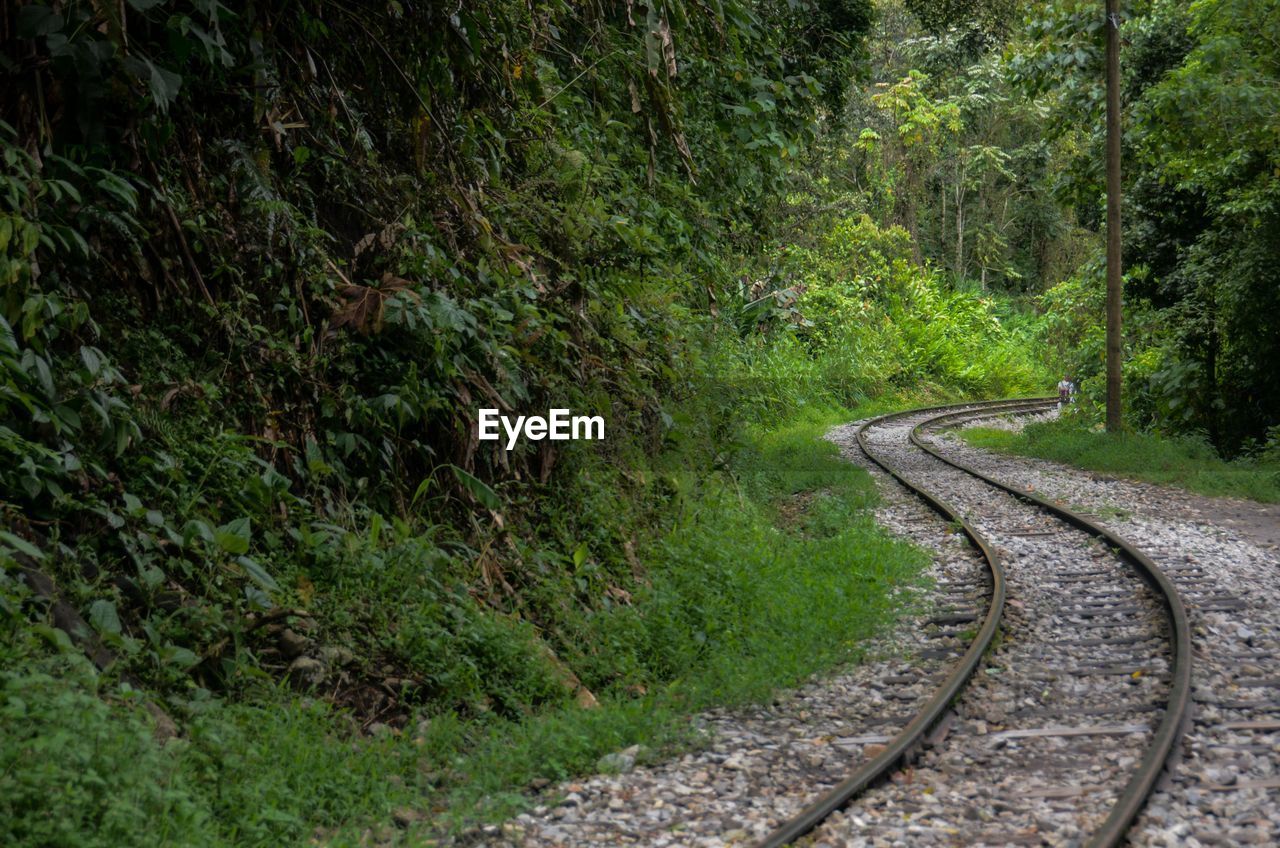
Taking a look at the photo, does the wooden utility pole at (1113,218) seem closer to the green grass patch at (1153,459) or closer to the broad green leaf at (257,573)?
the green grass patch at (1153,459)

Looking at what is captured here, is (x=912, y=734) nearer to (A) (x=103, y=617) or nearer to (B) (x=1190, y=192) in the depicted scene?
(A) (x=103, y=617)

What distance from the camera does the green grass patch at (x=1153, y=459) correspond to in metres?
15.5

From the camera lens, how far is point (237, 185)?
21.9 feet

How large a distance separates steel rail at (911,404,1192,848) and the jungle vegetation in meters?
2.05

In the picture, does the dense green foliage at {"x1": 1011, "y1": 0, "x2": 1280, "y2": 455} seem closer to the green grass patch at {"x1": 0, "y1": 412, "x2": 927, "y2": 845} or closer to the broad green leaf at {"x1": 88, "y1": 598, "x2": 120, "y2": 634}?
the green grass patch at {"x1": 0, "y1": 412, "x2": 927, "y2": 845}

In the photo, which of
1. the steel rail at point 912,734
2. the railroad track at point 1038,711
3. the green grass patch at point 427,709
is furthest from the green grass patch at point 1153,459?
the green grass patch at point 427,709

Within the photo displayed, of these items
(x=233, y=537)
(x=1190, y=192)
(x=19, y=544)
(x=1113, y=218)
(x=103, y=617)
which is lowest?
(x=103, y=617)

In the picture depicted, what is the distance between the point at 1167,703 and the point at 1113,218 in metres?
15.6

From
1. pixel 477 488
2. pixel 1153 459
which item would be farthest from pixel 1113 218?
pixel 477 488

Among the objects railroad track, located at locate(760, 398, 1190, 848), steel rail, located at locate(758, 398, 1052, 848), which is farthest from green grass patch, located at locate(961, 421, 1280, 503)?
steel rail, located at locate(758, 398, 1052, 848)

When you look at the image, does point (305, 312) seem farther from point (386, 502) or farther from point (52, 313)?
point (52, 313)

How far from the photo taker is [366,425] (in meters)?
6.82

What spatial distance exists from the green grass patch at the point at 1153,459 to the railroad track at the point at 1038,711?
4.64 metres

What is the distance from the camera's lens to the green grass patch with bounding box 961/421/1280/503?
1553cm
